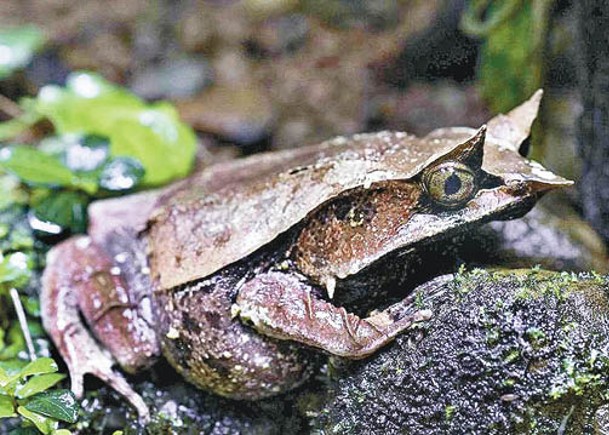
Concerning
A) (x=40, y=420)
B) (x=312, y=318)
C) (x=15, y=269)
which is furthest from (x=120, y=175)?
(x=312, y=318)

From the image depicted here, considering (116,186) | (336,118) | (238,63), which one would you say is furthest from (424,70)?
(116,186)

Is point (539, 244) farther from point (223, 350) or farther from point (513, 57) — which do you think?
point (223, 350)

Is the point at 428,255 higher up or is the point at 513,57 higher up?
the point at 513,57

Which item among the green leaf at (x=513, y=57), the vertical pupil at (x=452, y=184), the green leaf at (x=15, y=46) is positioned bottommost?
the vertical pupil at (x=452, y=184)

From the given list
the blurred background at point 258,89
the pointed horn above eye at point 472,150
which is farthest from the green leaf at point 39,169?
the pointed horn above eye at point 472,150

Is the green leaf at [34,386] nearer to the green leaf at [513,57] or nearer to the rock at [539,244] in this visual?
the rock at [539,244]

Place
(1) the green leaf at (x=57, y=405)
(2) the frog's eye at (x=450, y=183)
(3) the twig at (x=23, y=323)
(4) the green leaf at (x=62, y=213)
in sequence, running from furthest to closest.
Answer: (4) the green leaf at (x=62, y=213)
(3) the twig at (x=23, y=323)
(1) the green leaf at (x=57, y=405)
(2) the frog's eye at (x=450, y=183)

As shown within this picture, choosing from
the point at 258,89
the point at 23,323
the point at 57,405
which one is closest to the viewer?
the point at 57,405

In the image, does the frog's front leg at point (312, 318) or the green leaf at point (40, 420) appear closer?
the frog's front leg at point (312, 318)
